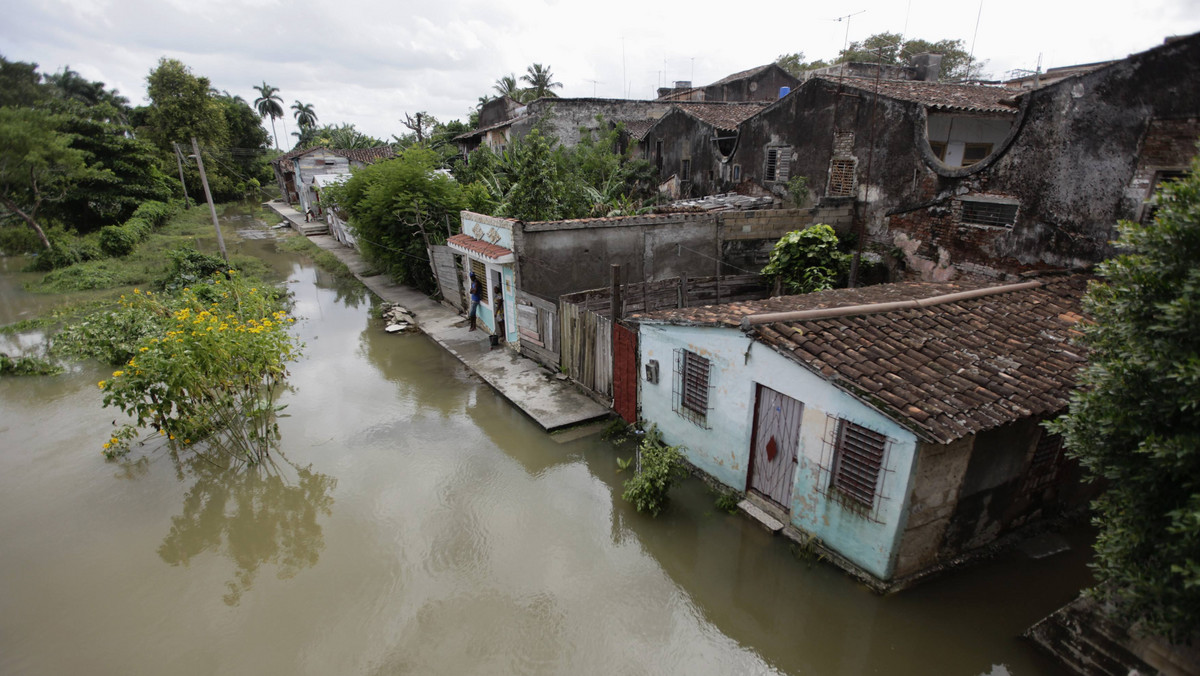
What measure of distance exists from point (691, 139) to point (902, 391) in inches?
591

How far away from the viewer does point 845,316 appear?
677 centimetres

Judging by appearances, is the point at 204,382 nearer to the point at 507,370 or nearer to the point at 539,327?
the point at 507,370

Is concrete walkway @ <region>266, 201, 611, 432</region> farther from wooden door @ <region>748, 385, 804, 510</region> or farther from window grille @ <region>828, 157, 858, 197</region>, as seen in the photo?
window grille @ <region>828, 157, 858, 197</region>

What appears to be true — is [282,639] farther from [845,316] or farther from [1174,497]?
[1174,497]

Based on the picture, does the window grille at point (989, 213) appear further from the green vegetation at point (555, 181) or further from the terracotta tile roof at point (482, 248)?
the terracotta tile roof at point (482, 248)

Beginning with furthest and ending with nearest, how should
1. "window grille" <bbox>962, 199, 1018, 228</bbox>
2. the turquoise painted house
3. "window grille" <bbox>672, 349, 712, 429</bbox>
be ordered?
1. the turquoise painted house
2. "window grille" <bbox>962, 199, 1018, 228</bbox>
3. "window grille" <bbox>672, 349, 712, 429</bbox>

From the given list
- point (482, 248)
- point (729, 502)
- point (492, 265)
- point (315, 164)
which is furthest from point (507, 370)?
point (315, 164)

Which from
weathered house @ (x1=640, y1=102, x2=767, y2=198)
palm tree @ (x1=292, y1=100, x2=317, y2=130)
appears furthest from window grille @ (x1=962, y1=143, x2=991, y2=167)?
palm tree @ (x1=292, y1=100, x2=317, y2=130)

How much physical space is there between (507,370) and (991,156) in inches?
395

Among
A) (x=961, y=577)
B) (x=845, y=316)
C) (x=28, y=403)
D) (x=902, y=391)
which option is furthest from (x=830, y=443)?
(x=28, y=403)

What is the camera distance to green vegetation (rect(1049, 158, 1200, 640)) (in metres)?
3.43

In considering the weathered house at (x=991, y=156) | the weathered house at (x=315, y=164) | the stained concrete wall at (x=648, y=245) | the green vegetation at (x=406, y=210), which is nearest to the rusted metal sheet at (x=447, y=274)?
the green vegetation at (x=406, y=210)

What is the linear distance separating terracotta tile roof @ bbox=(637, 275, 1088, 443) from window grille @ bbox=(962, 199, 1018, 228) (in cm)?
227

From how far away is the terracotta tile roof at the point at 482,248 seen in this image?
11.8m
